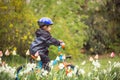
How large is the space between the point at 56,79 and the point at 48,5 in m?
9.27

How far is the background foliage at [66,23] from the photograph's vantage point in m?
13.3

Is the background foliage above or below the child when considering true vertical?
below

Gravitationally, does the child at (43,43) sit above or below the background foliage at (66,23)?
above

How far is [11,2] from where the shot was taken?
13.3 metres

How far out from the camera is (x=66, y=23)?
14.9 m

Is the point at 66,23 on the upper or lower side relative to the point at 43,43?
lower

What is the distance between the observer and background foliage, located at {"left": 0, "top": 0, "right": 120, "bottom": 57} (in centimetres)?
1326

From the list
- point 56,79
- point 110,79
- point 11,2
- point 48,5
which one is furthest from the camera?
point 48,5

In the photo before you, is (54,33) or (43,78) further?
(54,33)

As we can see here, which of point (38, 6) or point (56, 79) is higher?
point (56, 79)

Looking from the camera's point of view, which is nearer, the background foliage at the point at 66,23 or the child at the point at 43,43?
the child at the point at 43,43

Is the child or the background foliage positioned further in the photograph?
the background foliage

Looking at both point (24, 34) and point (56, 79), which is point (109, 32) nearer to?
point (24, 34)

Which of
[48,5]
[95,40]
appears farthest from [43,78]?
[95,40]
